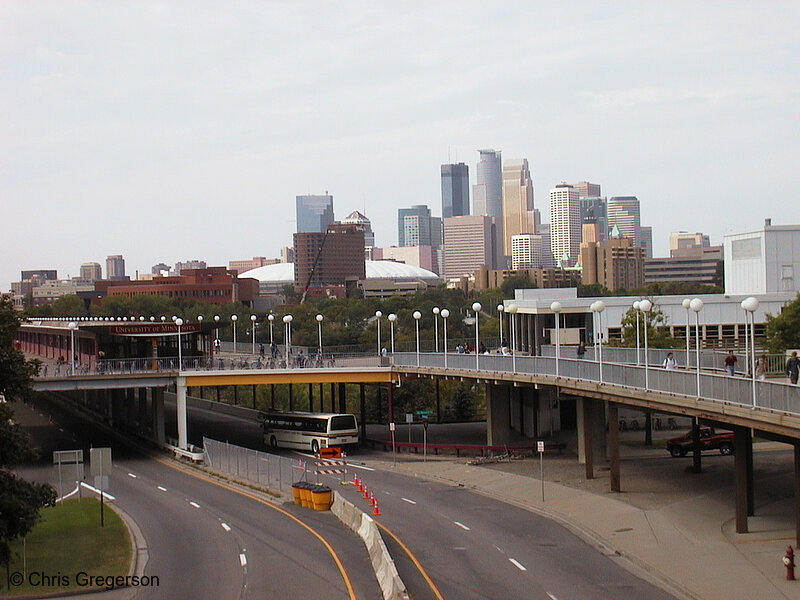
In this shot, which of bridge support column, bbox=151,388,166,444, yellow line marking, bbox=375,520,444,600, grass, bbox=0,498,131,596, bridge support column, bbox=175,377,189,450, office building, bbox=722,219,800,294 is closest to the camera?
yellow line marking, bbox=375,520,444,600

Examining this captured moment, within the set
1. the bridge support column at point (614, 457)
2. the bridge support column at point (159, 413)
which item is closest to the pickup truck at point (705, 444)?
the bridge support column at point (614, 457)

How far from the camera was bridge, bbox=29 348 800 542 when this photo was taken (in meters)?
33.6

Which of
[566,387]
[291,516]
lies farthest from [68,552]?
[566,387]

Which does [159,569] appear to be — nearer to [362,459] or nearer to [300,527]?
[300,527]

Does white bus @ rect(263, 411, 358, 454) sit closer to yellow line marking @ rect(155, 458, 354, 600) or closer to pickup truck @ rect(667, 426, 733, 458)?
yellow line marking @ rect(155, 458, 354, 600)

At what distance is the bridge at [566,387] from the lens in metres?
33.6

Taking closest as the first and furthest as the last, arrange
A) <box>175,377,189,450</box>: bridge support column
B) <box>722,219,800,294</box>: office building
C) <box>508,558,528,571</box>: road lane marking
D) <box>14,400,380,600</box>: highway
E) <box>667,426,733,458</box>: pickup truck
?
<box>14,400,380,600</box>: highway
<box>508,558,528,571</box>: road lane marking
<box>667,426,733,458</box>: pickup truck
<box>175,377,189,450</box>: bridge support column
<box>722,219,800,294</box>: office building

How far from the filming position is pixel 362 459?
59469 mm

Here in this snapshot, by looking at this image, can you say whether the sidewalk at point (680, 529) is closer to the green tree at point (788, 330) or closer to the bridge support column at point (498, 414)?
the bridge support column at point (498, 414)

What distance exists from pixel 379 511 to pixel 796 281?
215ft

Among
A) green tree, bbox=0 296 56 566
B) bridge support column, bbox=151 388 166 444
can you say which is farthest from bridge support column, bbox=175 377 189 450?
green tree, bbox=0 296 56 566

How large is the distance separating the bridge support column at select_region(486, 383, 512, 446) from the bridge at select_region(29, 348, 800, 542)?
58 mm

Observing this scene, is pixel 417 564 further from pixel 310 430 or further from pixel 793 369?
pixel 310 430

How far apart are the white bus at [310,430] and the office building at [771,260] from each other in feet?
161
